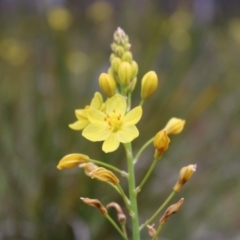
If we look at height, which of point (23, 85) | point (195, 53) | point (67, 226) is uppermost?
point (195, 53)

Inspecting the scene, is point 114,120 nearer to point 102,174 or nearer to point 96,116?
point 96,116

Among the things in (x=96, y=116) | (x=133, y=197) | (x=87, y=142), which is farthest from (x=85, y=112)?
(x=87, y=142)

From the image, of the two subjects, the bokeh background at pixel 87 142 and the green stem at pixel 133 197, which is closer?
the green stem at pixel 133 197

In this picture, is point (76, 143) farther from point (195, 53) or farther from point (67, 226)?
point (195, 53)

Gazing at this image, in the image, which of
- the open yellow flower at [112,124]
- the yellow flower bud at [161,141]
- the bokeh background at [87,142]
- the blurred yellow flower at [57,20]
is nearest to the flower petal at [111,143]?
the open yellow flower at [112,124]

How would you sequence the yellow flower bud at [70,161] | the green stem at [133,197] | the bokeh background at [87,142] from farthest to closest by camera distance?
1. the bokeh background at [87,142]
2. the yellow flower bud at [70,161]
3. the green stem at [133,197]

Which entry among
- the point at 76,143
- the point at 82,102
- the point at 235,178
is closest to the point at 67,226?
the point at 76,143

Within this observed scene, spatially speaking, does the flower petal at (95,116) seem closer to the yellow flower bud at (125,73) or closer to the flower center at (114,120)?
the flower center at (114,120)
